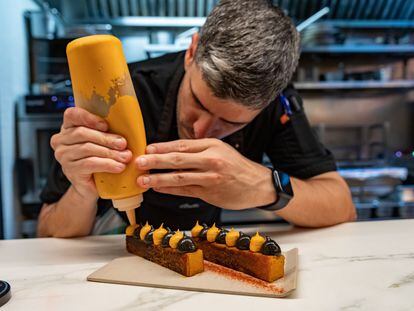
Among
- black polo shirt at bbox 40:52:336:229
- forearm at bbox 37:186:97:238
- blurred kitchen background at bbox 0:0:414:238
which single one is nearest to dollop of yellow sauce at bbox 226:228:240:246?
forearm at bbox 37:186:97:238

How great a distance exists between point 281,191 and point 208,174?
0.66 ft

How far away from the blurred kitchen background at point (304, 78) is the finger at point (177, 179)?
1749 mm

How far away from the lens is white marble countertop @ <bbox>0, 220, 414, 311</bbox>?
1.76ft

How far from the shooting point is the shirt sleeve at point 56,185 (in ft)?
3.44

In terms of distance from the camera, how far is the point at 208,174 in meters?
0.76

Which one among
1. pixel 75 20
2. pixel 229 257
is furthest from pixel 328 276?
pixel 75 20

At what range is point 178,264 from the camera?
0.65m

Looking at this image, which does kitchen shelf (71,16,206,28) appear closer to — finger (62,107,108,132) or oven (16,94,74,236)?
oven (16,94,74,236)

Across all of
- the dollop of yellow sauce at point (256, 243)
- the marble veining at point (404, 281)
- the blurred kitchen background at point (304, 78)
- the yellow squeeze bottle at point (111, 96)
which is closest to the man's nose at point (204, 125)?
the yellow squeeze bottle at point (111, 96)

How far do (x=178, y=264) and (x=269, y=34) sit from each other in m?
0.52

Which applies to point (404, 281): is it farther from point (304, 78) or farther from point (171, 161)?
point (304, 78)

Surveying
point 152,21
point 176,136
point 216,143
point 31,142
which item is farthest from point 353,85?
point 216,143

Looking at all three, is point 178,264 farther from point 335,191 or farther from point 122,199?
point 335,191

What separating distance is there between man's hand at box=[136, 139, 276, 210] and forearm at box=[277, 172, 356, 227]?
0.12 metres
